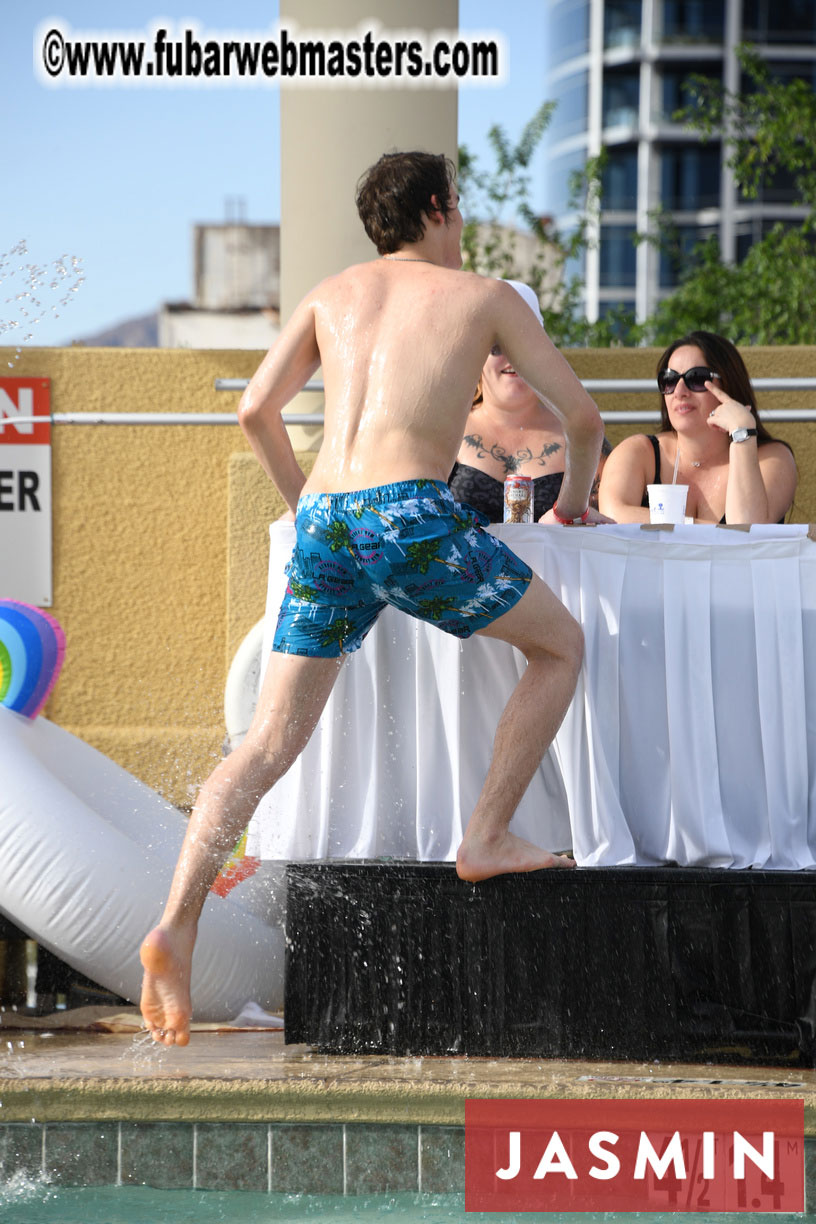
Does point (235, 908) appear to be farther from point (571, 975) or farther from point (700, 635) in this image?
point (700, 635)

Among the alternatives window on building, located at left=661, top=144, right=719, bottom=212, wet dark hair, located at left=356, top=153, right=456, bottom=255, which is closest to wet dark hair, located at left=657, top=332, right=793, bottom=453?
wet dark hair, located at left=356, top=153, right=456, bottom=255

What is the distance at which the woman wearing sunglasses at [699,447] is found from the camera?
413 cm

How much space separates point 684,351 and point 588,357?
4.04ft

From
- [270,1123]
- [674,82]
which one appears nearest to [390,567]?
[270,1123]

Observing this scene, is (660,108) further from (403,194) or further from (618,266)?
(403,194)

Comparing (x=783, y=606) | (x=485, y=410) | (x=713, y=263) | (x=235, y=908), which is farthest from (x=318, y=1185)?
(x=713, y=263)

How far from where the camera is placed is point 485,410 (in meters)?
4.34

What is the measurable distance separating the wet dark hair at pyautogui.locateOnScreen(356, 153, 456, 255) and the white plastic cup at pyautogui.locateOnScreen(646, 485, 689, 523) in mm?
908

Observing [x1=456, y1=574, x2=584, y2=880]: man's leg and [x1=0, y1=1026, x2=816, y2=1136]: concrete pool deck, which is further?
[x1=456, y1=574, x2=584, y2=880]: man's leg

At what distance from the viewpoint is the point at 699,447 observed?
4.32 metres

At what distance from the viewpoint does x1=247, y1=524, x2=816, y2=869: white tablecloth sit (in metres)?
3.22

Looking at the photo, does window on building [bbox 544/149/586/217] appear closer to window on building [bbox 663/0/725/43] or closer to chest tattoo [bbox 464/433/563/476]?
window on building [bbox 663/0/725/43]

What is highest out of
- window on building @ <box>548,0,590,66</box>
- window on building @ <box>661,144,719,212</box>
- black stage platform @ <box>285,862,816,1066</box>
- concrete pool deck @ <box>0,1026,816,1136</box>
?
window on building @ <box>548,0,590,66</box>

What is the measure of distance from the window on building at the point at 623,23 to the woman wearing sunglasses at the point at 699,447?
68.4 meters
